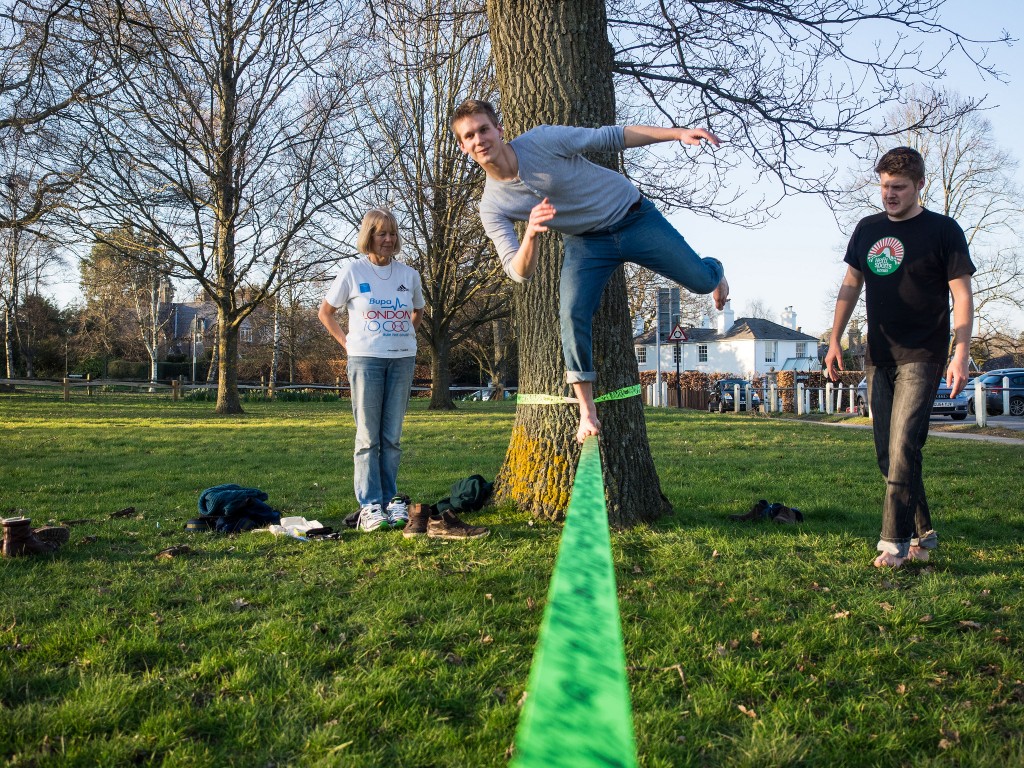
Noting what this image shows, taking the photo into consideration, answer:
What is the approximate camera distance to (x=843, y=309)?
15.9ft

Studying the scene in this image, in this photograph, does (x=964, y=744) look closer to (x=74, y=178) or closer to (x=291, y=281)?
(x=74, y=178)

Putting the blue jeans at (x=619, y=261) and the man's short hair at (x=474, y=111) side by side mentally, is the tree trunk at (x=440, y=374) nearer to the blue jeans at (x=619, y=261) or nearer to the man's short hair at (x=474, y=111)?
the blue jeans at (x=619, y=261)

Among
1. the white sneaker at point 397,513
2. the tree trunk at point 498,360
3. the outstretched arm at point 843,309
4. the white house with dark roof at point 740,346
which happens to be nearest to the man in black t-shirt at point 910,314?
the outstretched arm at point 843,309

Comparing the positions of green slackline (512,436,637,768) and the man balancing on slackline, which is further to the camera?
the man balancing on slackline

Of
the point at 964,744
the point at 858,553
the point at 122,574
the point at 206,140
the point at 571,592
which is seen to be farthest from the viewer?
the point at 206,140

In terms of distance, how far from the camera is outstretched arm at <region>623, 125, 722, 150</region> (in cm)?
361

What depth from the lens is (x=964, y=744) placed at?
7.95 ft

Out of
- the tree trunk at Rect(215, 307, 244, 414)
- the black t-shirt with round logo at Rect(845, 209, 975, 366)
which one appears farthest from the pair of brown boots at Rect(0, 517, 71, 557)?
the tree trunk at Rect(215, 307, 244, 414)

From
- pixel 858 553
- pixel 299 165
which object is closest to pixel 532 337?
pixel 858 553

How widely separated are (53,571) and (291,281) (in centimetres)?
1840

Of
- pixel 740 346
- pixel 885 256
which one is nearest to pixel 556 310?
pixel 885 256

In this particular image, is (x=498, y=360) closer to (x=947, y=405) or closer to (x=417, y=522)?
(x=947, y=405)

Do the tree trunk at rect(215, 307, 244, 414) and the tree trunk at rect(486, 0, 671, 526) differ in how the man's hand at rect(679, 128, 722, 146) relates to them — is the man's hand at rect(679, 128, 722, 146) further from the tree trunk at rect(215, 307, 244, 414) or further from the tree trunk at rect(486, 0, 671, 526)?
the tree trunk at rect(215, 307, 244, 414)

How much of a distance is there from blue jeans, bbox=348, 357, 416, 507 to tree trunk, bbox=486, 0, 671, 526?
3.29 feet
